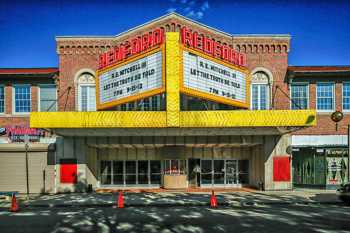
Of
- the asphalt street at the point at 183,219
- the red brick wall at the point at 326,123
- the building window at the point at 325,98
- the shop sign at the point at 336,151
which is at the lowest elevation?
the asphalt street at the point at 183,219

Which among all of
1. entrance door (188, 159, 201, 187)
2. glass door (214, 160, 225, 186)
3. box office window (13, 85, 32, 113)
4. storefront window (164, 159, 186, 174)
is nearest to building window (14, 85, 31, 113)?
box office window (13, 85, 32, 113)

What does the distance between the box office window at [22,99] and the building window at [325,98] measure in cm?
2225

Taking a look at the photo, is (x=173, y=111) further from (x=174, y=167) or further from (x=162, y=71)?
(x=174, y=167)

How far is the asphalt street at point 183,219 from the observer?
11539 mm

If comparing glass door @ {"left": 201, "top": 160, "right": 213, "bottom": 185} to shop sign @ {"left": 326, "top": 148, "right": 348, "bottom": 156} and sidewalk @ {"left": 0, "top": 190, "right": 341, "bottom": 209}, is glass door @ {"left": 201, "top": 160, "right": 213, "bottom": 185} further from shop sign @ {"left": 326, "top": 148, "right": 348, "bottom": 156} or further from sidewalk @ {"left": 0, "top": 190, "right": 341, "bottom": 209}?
shop sign @ {"left": 326, "top": 148, "right": 348, "bottom": 156}

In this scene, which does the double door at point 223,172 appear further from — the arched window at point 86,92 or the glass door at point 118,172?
the arched window at point 86,92

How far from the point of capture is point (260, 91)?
74.9 feet

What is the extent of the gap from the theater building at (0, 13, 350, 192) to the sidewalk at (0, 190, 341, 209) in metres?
1.93

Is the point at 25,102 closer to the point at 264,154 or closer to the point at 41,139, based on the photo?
the point at 41,139

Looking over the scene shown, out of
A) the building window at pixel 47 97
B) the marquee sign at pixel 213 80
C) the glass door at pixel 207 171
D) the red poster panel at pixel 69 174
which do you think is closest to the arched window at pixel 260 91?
the marquee sign at pixel 213 80

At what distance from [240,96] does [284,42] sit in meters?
6.29

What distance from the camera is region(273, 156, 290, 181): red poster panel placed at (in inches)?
852

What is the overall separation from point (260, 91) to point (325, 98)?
5.19 meters

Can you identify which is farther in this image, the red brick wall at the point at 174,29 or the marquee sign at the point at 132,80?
the red brick wall at the point at 174,29
